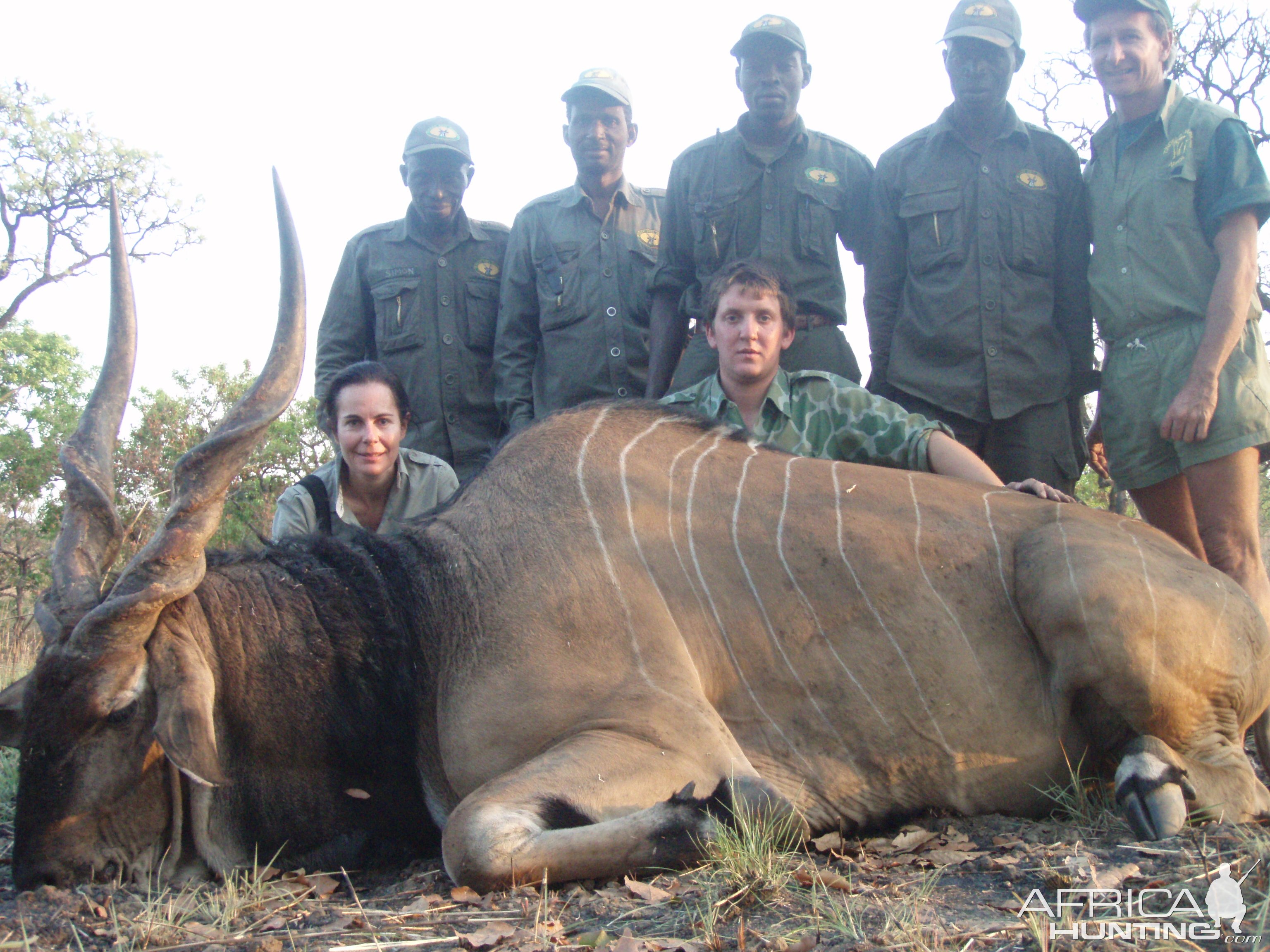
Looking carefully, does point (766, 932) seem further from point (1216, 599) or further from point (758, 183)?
point (758, 183)

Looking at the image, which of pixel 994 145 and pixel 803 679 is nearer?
pixel 803 679

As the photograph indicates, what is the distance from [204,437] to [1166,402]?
1054cm

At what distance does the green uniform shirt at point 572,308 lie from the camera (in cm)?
496

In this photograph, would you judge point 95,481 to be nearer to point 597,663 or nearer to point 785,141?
point 597,663

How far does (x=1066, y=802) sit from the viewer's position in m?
2.67

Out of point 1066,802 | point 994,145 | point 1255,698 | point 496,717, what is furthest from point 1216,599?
point 994,145

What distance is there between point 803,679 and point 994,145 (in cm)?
253

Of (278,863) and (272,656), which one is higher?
(272,656)

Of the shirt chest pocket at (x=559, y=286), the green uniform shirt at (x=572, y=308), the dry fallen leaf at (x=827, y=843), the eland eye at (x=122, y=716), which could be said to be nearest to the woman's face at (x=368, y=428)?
the green uniform shirt at (x=572, y=308)

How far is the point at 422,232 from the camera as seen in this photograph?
5273mm

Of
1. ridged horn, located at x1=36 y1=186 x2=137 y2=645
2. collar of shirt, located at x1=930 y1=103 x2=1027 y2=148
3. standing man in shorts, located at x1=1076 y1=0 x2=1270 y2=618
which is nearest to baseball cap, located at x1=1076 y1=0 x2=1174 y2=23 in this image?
standing man in shorts, located at x1=1076 y1=0 x2=1270 y2=618

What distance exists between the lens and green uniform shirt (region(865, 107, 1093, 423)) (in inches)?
159

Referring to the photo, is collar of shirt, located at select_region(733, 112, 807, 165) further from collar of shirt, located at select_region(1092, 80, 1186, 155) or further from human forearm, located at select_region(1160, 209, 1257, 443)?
human forearm, located at select_region(1160, 209, 1257, 443)

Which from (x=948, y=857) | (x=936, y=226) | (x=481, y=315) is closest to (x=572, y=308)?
(x=481, y=315)
